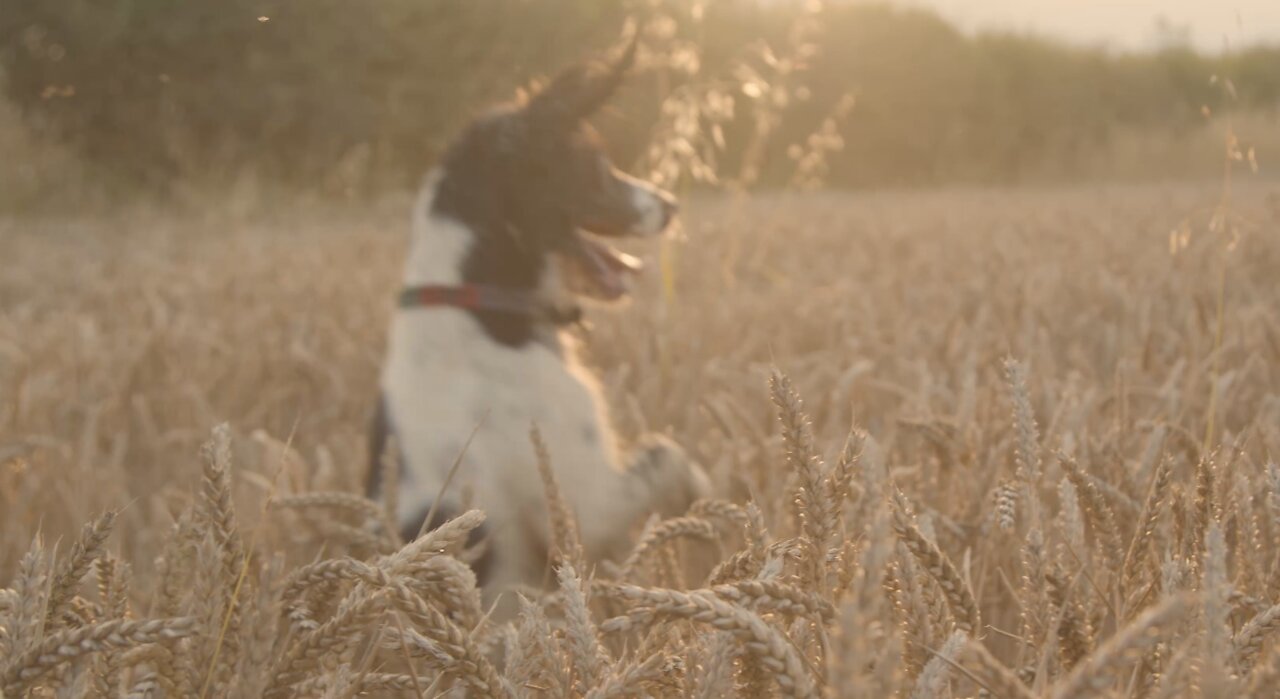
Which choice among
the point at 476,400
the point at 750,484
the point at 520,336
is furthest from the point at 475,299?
the point at 750,484

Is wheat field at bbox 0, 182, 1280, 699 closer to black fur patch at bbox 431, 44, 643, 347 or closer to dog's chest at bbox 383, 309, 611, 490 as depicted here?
dog's chest at bbox 383, 309, 611, 490

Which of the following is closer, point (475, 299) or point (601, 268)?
point (475, 299)

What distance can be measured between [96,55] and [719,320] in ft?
37.1

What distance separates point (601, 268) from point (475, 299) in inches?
19.8

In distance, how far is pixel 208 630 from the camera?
0.82 metres

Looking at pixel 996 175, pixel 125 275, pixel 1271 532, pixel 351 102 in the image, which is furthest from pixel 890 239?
pixel 996 175

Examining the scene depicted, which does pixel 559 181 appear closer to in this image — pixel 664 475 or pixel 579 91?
pixel 579 91

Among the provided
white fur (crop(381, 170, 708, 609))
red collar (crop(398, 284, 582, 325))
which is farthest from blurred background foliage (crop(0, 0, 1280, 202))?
white fur (crop(381, 170, 708, 609))

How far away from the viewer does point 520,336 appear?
274cm

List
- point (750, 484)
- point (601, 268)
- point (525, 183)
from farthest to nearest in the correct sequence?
1. point (601, 268)
2. point (525, 183)
3. point (750, 484)

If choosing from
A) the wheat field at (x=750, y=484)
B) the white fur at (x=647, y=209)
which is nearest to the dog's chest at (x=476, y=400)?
the wheat field at (x=750, y=484)

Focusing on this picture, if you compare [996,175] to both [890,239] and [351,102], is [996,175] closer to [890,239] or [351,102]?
[351,102]

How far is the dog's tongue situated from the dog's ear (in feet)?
1.12

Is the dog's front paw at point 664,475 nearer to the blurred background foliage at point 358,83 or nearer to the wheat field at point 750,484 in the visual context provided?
the wheat field at point 750,484
